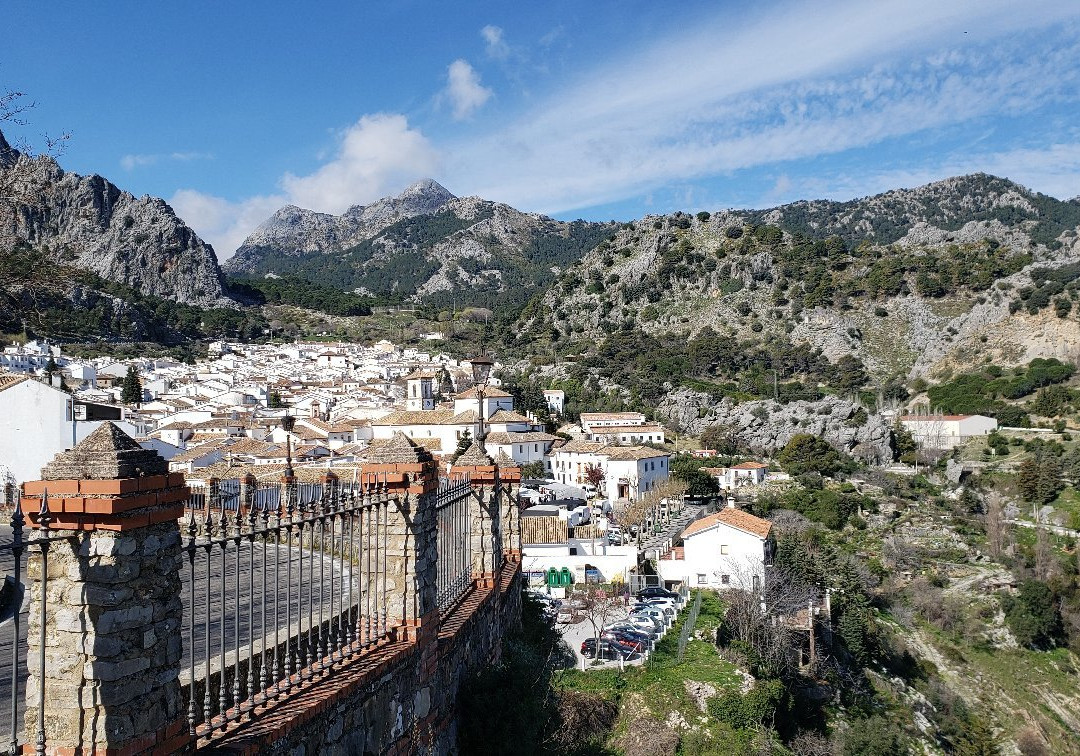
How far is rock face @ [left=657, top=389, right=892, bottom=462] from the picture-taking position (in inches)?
2365

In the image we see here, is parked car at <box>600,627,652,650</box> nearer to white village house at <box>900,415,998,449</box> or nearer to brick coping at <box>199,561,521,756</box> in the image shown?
brick coping at <box>199,561,521,756</box>

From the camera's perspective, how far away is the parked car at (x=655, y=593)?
24.5m

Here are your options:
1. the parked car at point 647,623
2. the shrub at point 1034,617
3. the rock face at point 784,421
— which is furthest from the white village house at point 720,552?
the rock face at point 784,421

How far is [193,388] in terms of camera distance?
6875 centimetres

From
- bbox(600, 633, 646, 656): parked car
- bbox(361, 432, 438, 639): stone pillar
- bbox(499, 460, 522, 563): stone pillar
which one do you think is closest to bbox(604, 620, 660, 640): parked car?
bbox(600, 633, 646, 656): parked car

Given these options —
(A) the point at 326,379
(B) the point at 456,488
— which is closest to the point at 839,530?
(B) the point at 456,488

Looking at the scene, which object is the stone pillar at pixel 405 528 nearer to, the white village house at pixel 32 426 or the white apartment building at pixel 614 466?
the white village house at pixel 32 426

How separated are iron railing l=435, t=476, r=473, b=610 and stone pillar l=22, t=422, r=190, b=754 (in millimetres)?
3982

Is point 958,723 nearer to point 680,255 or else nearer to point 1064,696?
point 1064,696

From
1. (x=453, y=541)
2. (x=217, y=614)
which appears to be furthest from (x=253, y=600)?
(x=453, y=541)

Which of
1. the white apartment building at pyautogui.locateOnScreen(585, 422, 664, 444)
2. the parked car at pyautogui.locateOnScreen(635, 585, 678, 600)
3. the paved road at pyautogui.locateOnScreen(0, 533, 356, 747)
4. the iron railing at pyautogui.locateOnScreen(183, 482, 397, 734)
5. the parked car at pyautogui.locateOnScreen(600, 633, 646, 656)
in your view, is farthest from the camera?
the white apartment building at pyautogui.locateOnScreen(585, 422, 664, 444)

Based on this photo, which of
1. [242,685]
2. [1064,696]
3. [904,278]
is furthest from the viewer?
[904,278]

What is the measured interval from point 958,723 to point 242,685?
25789 mm

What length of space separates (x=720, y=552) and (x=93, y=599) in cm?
2631
